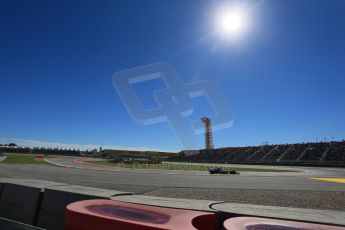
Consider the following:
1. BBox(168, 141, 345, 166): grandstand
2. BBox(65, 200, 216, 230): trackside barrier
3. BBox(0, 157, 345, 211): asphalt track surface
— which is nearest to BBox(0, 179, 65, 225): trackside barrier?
BBox(65, 200, 216, 230): trackside barrier

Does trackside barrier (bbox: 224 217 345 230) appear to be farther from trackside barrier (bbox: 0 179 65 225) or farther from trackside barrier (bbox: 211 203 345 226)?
trackside barrier (bbox: 0 179 65 225)

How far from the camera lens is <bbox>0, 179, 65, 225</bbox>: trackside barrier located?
6.05m

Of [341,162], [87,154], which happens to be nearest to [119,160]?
[341,162]

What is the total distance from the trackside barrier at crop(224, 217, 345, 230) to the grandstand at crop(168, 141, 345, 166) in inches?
2108

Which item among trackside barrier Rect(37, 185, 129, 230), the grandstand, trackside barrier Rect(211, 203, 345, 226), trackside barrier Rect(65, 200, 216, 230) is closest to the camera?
trackside barrier Rect(65, 200, 216, 230)

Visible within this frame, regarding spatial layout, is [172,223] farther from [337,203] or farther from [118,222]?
[337,203]

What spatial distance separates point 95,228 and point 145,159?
53303 mm

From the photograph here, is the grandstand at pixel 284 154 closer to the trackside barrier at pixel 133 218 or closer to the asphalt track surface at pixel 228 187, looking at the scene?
the asphalt track surface at pixel 228 187

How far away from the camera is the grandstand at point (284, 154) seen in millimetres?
58188

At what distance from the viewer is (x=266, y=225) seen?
12.2 feet

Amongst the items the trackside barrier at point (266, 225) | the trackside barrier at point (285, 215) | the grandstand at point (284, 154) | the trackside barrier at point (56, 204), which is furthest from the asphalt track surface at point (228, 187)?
the grandstand at point (284, 154)

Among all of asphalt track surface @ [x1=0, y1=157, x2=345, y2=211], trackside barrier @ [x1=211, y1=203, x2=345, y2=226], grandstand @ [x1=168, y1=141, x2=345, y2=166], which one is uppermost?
grandstand @ [x1=168, y1=141, x2=345, y2=166]

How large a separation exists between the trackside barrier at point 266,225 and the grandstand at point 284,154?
176ft

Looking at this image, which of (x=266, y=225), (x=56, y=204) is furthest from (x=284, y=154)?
(x=266, y=225)
